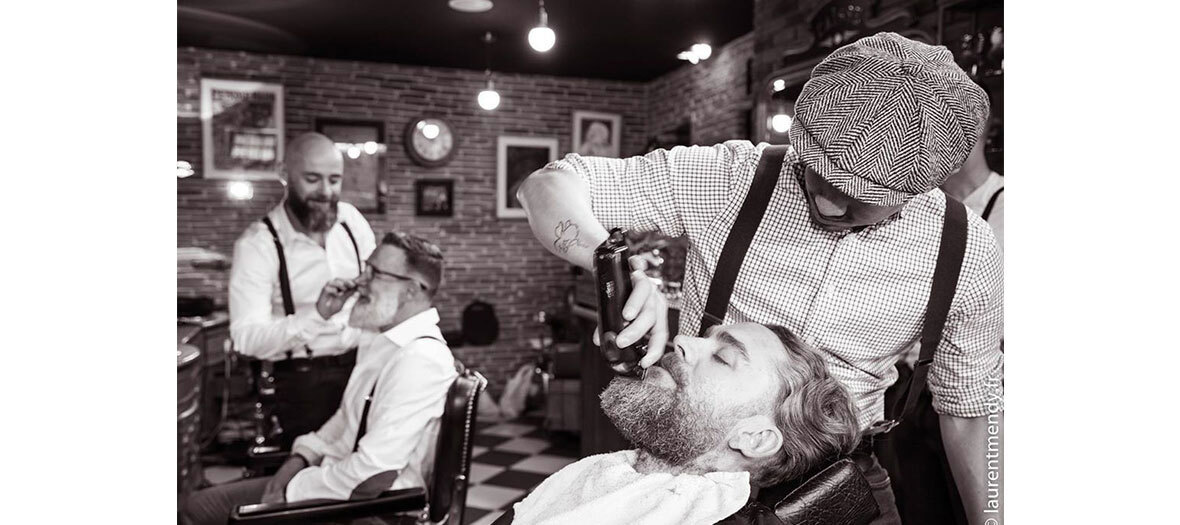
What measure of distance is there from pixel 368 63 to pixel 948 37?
2371 mm

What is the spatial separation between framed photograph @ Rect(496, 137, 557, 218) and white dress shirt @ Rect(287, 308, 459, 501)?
1.53ft

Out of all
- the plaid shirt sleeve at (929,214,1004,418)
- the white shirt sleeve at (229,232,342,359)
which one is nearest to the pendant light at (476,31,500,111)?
the white shirt sleeve at (229,232,342,359)

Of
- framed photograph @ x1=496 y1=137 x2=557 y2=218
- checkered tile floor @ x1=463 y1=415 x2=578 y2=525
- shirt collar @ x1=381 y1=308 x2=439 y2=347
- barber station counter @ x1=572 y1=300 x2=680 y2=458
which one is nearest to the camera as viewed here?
barber station counter @ x1=572 y1=300 x2=680 y2=458

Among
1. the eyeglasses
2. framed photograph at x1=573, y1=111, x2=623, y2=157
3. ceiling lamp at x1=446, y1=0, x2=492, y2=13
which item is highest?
ceiling lamp at x1=446, y1=0, x2=492, y2=13

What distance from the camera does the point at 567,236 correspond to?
1408 millimetres

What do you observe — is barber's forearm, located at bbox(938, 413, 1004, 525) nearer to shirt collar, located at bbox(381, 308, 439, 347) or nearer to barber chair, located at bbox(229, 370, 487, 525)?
barber chair, located at bbox(229, 370, 487, 525)

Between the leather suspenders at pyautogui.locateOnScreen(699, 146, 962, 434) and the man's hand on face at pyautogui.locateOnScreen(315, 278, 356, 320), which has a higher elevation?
the leather suspenders at pyautogui.locateOnScreen(699, 146, 962, 434)

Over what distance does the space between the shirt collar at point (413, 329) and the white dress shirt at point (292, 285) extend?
27 centimetres

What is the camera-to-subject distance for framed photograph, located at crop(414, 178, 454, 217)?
289cm

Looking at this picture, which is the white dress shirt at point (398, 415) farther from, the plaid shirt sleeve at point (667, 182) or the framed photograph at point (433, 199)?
the plaid shirt sleeve at point (667, 182)

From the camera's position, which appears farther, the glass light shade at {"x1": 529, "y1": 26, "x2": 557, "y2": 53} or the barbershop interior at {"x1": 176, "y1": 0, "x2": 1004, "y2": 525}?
the glass light shade at {"x1": 529, "y1": 26, "x2": 557, "y2": 53}

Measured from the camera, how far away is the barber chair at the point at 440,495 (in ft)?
6.33

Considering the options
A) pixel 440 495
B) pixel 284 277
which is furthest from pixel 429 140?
pixel 440 495

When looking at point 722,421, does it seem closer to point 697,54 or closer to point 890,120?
point 890,120
